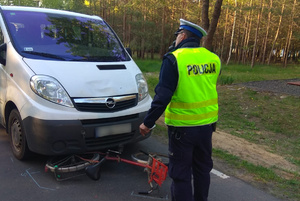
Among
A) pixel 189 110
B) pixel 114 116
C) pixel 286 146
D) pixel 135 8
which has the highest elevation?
pixel 135 8

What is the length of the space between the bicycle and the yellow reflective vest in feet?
2.83

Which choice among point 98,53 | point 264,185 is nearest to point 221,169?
point 264,185

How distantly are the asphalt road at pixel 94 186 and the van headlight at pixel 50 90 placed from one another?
97 centimetres

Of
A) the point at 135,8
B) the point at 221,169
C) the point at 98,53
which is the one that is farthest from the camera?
the point at 135,8

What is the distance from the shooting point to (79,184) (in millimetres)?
3209

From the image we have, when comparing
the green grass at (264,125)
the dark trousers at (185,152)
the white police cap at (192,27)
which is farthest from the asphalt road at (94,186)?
the white police cap at (192,27)

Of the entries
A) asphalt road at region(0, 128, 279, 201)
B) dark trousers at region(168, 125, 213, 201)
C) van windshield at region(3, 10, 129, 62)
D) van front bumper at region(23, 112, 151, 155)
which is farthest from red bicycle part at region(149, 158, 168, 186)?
van windshield at region(3, 10, 129, 62)

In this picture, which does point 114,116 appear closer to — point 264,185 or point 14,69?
point 14,69

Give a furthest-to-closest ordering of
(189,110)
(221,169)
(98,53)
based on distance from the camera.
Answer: (98,53)
(221,169)
(189,110)

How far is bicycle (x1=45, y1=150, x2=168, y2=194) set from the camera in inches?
121

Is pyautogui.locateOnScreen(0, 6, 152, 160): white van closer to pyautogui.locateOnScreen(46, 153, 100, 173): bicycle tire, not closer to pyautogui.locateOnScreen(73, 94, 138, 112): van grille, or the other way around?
pyautogui.locateOnScreen(73, 94, 138, 112): van grille

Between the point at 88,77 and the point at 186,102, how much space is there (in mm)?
1533

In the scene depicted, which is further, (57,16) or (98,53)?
(57,16)

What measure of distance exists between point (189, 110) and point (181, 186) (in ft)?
2.34
